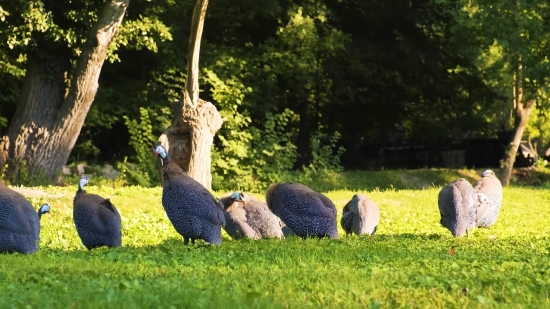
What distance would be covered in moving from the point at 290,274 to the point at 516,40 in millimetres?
21016

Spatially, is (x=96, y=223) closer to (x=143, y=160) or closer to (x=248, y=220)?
(x=248, y=220)

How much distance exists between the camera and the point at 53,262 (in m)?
8.76

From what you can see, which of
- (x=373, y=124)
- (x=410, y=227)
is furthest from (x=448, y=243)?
(x=373, y=124)

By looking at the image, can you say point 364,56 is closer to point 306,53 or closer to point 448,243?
point 306,53

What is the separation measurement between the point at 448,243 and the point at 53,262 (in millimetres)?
4974

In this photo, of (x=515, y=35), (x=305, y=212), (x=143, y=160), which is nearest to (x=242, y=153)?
(x=143, y=160)

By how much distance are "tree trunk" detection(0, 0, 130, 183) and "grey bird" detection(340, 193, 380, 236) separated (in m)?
10.5

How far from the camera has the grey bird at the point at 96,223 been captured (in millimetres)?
10875

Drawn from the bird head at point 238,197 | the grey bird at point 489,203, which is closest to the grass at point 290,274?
the bird head at point 238,197

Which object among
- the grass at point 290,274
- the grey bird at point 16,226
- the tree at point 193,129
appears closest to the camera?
the grass at point 290,274

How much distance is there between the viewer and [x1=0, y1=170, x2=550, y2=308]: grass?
21.3ft

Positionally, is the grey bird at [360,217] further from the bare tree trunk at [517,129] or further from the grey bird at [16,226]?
the bare tree trunk at [517,129]

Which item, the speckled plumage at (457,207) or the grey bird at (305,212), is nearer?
the grey bird at (305,212)

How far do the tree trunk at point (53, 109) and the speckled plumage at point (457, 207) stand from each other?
37.9 ft
